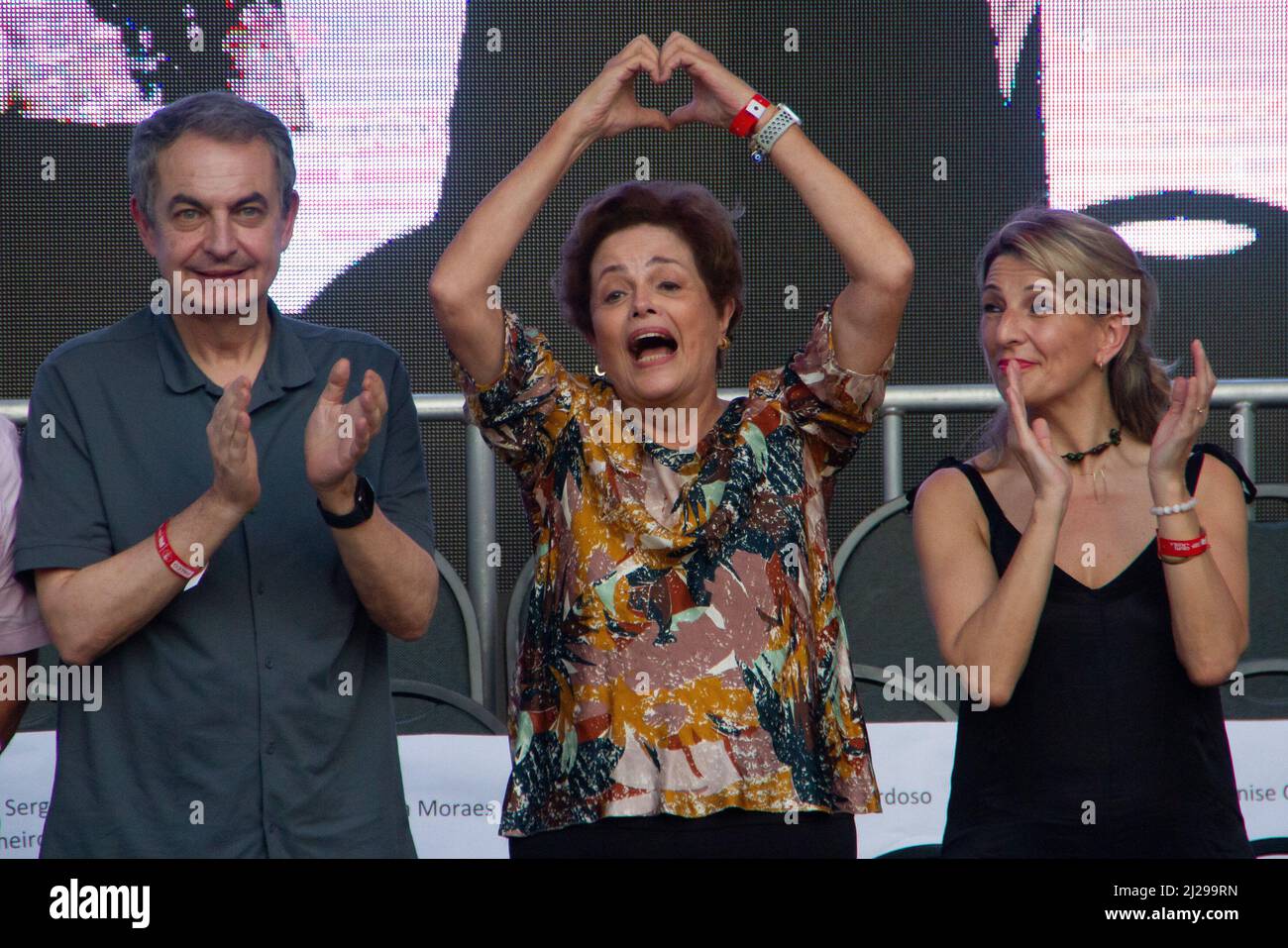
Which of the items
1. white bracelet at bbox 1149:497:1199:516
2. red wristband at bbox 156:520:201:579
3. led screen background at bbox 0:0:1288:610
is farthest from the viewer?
led screen background at bbox 0:0:1288:610

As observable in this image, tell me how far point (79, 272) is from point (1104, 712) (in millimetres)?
2729

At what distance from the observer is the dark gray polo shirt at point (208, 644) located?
6.33 ft

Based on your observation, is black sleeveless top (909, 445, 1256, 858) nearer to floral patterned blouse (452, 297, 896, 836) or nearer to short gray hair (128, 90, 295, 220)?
floral patterned blouse (452, 297, 896, 836)

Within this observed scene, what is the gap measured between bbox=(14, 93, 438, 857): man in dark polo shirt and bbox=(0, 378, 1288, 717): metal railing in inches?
47.8

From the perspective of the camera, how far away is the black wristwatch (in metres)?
1.92

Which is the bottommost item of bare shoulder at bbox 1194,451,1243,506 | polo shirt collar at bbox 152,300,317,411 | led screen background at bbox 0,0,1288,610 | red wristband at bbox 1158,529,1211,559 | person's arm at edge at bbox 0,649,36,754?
person's arm at edge at bbox 0,649,36,754

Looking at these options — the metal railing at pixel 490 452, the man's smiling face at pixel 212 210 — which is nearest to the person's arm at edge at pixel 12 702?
the man's smiling face at pixel 212 210

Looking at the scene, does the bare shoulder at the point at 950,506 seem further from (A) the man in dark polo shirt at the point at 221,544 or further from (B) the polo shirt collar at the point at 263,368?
(B) the polo shirt collar at the point at 263,368

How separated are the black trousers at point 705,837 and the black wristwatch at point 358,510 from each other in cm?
48

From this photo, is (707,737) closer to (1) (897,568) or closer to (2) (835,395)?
(2) (835,395)

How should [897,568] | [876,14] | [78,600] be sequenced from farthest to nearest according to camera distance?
1. [876,14]
2. [897,568]
3. [78,600]

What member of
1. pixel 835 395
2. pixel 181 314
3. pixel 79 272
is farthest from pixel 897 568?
pixel 79 272

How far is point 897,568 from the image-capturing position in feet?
10.6

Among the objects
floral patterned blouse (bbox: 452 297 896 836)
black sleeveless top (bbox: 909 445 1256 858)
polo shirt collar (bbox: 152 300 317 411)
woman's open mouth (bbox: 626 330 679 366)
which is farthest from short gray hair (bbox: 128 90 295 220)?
black sleeveless top (bbox: 909 445 1256 858)
